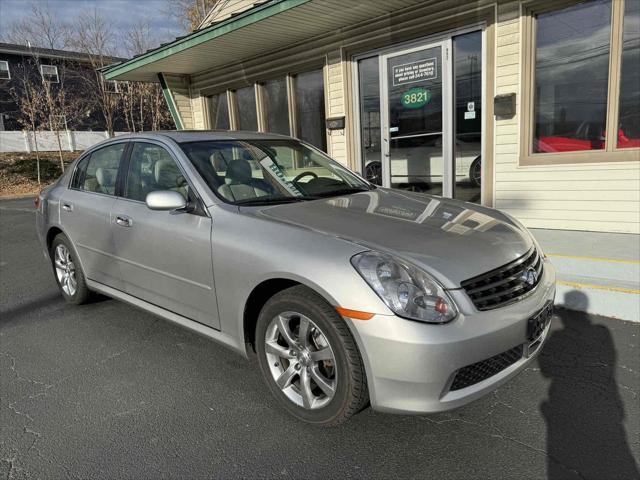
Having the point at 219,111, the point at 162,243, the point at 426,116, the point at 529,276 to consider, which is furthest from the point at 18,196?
the point at 529,276

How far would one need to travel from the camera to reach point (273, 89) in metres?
9.66

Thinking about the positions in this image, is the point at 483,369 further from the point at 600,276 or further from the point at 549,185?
the point at 549,185

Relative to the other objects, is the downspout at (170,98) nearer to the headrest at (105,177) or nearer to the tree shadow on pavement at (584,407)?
the headrest at (105,177)

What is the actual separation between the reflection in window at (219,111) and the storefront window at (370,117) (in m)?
3.93

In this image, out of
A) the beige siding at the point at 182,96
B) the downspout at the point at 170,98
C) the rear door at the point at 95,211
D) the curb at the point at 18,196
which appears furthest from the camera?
the curb at the point at 18,196

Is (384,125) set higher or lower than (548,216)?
higher

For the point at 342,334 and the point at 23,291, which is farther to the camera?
the point at 23,291

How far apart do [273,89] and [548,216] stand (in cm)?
592

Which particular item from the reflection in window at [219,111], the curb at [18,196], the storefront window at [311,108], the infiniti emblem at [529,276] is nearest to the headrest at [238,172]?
the infiniti emblem at [529,276]

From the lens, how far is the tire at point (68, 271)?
426 centimetres

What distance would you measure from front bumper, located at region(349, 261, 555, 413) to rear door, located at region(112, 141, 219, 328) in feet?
3.73

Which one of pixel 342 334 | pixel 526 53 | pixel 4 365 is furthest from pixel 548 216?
pixel 4 365

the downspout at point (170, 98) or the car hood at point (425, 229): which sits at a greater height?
the downspout at point (170, 98)

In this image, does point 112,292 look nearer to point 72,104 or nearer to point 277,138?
point 277,138
